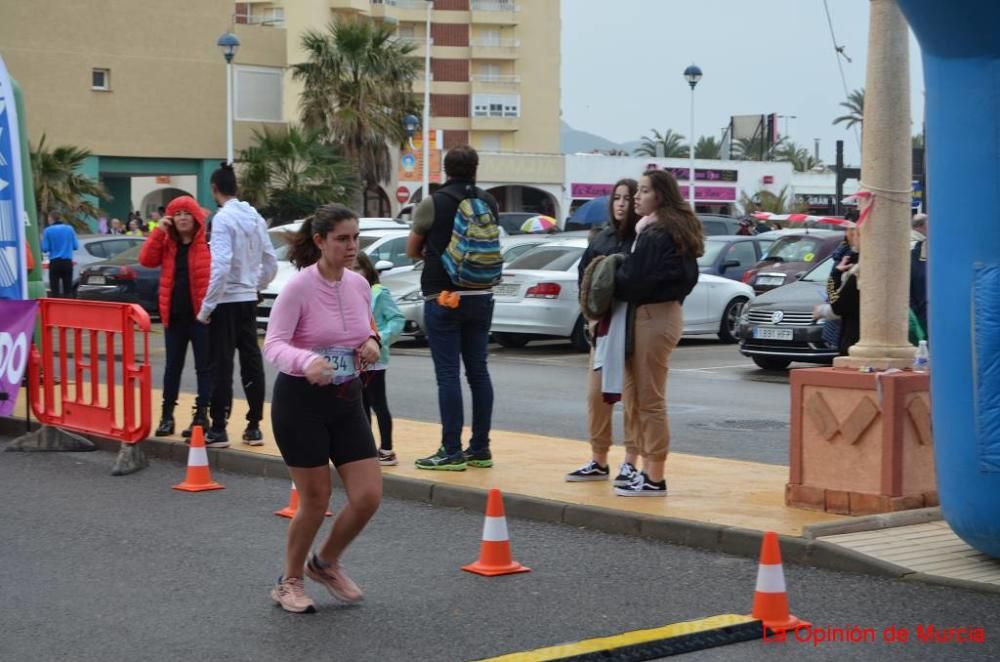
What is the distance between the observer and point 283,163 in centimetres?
4466

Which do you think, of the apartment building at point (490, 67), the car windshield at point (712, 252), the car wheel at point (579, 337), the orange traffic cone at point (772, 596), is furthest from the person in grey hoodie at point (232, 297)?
the apartment building at point (490, 67)

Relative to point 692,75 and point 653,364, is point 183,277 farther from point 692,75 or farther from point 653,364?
point 692,75

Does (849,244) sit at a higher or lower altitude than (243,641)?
higher

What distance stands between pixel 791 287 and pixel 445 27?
67.4m

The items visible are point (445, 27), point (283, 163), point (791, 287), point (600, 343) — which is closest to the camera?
point (600, 343)

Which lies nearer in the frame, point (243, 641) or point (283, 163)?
point (243, 641)

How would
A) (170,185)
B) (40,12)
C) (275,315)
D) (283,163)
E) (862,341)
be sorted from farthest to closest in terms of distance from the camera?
(170,185)
(283,163)
(40,12)
(862,341)
(275,315)

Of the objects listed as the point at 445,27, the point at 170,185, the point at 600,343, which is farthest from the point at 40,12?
the point at 445,27

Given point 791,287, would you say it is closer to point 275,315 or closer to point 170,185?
point 275,315

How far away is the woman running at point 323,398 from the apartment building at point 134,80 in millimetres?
36265

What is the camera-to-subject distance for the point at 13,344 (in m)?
11.7

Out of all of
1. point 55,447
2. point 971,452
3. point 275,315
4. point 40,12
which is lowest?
point 55,447

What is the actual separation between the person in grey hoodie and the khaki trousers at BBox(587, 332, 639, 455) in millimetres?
2715

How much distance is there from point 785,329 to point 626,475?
29.4 feet
